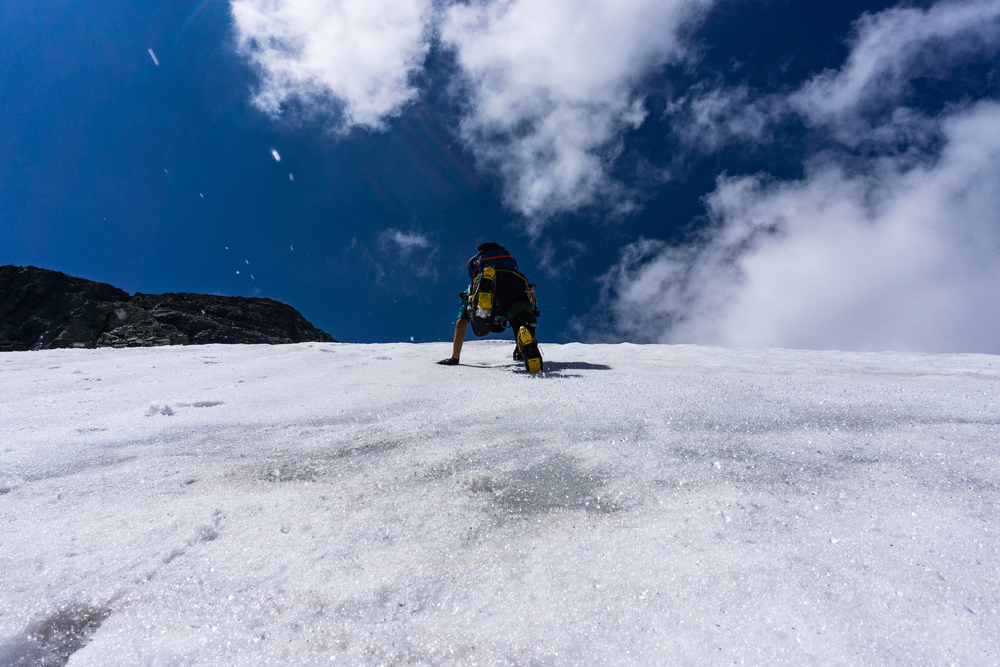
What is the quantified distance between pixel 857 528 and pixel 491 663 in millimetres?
1068

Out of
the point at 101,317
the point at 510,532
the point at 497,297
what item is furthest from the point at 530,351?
the point at 101,317

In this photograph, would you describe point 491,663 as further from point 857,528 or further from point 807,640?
point 857,528

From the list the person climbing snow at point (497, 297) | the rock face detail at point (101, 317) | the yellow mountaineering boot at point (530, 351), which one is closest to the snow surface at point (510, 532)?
the yellow mountaineering boot at point (530, 351)

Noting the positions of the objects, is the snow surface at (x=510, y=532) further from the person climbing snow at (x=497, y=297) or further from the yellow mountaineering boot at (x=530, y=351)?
the person climbing snow at (x=497, y=297)

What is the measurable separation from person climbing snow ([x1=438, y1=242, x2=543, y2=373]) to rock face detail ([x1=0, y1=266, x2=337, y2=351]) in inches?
1218

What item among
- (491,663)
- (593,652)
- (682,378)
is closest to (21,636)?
(491,663)

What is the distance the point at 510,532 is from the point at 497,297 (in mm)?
3115

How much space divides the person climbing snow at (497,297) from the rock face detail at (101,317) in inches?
1218

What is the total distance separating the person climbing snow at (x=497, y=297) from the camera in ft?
13.5

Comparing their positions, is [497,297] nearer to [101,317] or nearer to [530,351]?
[530,351]

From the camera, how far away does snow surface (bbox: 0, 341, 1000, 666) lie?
850mm

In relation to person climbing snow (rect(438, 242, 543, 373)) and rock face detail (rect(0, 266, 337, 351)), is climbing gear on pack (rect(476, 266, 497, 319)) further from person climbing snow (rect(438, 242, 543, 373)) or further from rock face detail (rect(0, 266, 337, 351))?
rock face detail (rect(0, 266, 337, 351))

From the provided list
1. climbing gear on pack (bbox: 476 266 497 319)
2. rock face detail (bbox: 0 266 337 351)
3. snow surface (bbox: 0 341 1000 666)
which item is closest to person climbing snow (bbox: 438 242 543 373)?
climbing gear on pack (bbox: 476 266 497 319)

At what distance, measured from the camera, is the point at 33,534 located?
3.93ft
